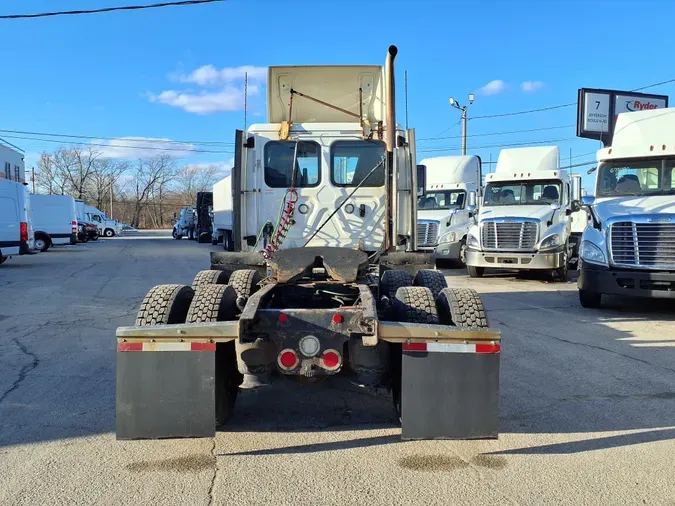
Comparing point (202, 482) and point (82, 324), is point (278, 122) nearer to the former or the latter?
point (82, 324)

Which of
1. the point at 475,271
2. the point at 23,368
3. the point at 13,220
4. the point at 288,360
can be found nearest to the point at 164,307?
the point at 288,360

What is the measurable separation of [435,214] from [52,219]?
19046 millimetres

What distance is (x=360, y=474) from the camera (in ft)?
12.2

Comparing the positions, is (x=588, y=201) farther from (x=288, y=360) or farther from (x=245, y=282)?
(x=288, y=360)

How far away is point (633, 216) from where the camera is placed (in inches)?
379

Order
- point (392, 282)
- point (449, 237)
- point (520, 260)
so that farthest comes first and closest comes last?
point (449, 237) < point (520, 260) < point (392, 282)

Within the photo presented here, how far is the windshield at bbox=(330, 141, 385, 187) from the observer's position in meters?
7.79

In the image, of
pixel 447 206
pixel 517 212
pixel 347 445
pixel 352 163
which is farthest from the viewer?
pixel 447 206

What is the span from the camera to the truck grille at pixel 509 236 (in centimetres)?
1436

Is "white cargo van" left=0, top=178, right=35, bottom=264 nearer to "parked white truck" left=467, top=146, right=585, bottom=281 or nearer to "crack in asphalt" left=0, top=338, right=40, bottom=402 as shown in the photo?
"crack in asphalt" left=0, top=338, right=40, bottom=402

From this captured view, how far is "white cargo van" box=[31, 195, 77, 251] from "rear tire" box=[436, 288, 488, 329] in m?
26.9

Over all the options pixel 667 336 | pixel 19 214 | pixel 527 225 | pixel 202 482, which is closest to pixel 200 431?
pixel 202 482

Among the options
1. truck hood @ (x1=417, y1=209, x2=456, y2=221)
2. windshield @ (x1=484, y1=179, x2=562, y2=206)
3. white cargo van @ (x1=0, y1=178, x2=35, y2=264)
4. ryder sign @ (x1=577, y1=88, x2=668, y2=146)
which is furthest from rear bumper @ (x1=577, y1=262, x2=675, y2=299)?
ryder sign @ (x1=577, y1=88, x2=668, y2=146)

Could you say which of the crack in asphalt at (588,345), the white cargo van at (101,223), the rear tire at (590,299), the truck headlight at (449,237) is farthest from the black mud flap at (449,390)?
the white cargo van at (101,223)
